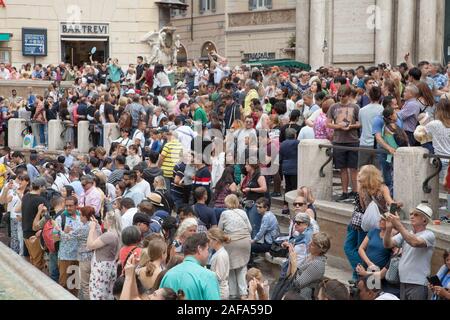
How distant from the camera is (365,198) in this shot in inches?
450

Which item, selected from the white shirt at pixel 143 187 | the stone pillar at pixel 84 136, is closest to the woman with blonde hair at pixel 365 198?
the white shirt at pixel 143 187

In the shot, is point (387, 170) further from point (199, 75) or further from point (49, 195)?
point (199, 75)

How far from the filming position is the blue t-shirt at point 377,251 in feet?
35.0

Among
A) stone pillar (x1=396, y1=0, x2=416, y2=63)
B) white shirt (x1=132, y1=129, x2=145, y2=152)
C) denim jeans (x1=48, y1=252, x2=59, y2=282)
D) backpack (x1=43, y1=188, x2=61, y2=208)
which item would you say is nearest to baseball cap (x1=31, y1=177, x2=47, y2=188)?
backpack (x1=43, y1=188, x2=61, y2=208)

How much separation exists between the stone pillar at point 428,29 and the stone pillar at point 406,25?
0.50 metres

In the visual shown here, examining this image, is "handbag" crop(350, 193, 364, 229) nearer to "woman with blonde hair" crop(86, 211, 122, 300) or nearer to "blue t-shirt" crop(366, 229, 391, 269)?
"blue t-shirt" crop(366, 229, 391, 269)

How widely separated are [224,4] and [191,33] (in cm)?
433

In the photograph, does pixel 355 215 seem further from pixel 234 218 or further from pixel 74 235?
pixel 74 235

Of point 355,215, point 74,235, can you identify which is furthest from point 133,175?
point 355,215

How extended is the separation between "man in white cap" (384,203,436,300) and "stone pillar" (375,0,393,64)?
31.8 metres

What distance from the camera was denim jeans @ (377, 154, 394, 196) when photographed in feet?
41.4

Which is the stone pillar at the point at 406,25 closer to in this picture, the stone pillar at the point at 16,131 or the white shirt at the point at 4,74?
the white shirt at the point at 4,74

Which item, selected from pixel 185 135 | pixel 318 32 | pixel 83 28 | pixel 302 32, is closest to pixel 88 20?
pixel 83 28

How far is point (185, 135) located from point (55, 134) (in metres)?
9.52
